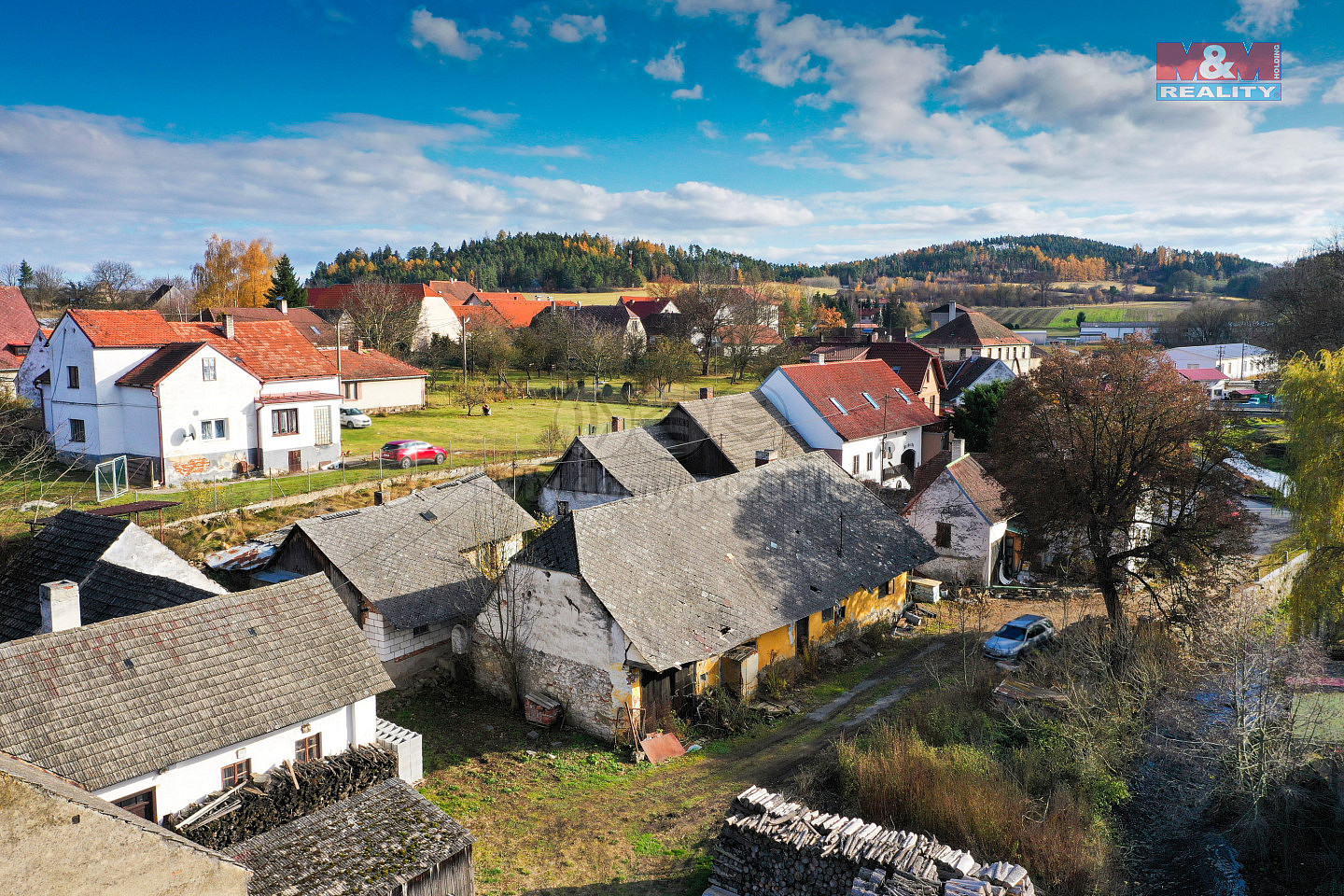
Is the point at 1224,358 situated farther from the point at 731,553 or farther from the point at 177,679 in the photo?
the point at 177,679

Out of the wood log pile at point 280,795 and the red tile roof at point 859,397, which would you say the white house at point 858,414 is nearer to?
the red tile roof at point 859,397

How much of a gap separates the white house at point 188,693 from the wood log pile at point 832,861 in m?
7.62

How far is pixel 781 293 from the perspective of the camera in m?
113

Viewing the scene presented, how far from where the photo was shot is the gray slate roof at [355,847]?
1230cm

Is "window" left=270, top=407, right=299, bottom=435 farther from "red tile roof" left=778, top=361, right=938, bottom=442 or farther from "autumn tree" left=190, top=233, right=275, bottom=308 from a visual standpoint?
"autumn tree" left=190, top=233, right=275, bottom=308

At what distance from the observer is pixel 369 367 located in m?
50.6

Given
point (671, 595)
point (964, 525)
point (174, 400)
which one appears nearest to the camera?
point (671, 595)

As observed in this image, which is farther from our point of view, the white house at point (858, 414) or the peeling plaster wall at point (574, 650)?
the white house at point (858, 414)

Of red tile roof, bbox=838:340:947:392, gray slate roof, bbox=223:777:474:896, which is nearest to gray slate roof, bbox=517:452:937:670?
gray slate roof, bbox=223:777:474:896

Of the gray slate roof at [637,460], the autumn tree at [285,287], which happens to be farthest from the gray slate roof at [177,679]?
the autumn tree at [285,287]

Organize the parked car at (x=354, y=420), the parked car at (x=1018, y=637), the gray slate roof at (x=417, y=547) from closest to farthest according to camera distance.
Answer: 1. the gray slate roof at (x=417, y=547)
2. the parked car at (x=1018, y=637)
3. the parked car at (x=354, y=420)

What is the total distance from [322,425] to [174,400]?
625cm

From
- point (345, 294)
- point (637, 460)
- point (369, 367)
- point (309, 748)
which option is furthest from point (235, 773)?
point (345, 294)

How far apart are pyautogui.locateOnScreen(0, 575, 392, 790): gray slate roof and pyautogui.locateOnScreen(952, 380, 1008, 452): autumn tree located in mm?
36358
